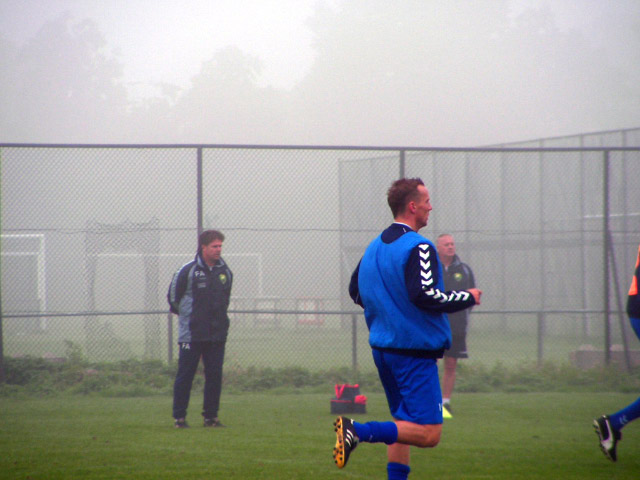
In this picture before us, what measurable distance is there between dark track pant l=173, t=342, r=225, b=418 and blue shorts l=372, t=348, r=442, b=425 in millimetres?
3874

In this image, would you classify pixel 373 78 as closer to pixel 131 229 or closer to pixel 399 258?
pixel 131 229

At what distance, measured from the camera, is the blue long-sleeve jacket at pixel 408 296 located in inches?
177

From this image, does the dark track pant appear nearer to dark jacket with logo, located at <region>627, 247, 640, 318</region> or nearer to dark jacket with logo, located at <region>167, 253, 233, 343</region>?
dark jacket with logo, located at <region>167, 253, 233, 343</region>

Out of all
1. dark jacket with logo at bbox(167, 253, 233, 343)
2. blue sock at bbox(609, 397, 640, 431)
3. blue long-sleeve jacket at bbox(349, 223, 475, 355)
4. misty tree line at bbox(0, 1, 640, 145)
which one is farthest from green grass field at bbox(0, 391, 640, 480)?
misty tree line at bbox(0, 1, 640, 145)

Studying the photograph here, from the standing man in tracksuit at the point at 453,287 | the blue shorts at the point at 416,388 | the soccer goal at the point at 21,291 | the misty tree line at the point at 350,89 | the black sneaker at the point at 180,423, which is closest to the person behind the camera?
the blue shorts at the point at 416,388

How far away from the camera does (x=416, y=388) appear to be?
454 centimetres

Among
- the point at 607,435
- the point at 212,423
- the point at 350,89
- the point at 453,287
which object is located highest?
the point at 350,89

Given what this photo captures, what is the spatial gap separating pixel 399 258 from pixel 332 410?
15.4 ft

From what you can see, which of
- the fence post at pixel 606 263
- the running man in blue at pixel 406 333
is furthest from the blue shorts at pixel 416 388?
the fence post at pixel 606 263

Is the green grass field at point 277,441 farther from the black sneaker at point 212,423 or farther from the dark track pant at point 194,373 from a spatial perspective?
the dark track pant at point 194,373

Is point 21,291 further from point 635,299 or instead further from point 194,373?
point 635,299

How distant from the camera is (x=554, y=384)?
35.9 ft

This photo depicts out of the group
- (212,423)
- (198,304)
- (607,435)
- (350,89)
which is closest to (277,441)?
(212,423)

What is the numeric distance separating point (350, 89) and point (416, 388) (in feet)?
181
